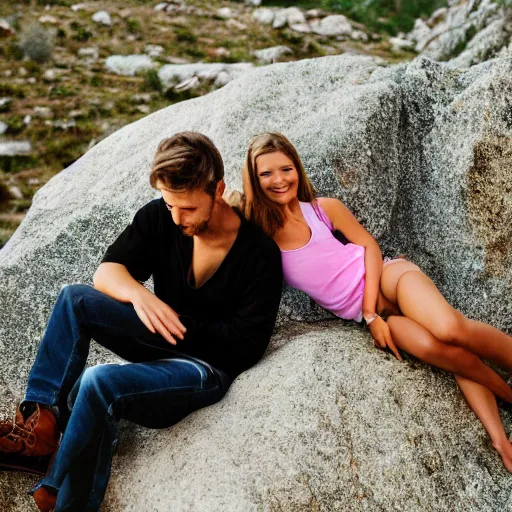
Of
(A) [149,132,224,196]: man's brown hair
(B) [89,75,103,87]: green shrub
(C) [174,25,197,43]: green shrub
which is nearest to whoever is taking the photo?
(A) [149,132,224,196]: man's brown hair

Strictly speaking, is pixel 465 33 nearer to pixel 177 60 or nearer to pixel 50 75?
pixel 177 60

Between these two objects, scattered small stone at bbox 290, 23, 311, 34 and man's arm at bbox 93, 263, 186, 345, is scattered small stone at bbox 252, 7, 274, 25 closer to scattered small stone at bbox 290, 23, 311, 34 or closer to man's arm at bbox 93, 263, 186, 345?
scattered small stone at bbox 290, 23, 311, 34

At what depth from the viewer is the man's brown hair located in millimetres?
3500

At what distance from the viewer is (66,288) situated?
12.4 feet

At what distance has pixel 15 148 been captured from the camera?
15633mm

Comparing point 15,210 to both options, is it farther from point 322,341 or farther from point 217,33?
point 217,33

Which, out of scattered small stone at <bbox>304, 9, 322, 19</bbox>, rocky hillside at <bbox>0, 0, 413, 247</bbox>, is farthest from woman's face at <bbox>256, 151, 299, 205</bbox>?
scattered small stone at <bbox>304, 9, 322, 19</bbox>

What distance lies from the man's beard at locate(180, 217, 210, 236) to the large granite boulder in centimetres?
99

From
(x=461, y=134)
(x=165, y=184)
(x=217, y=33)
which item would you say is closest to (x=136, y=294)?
(x=165, y=184)

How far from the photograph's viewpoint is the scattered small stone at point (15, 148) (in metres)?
15.4

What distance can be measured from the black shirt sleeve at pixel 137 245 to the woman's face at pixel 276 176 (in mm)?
771

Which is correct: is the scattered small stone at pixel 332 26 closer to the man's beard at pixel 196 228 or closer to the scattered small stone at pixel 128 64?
the scattered small stone at pixel 128 64

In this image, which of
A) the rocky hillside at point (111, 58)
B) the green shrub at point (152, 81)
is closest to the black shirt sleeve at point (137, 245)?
the rocky hillside at point (111, 58)

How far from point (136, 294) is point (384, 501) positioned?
1880 mm
